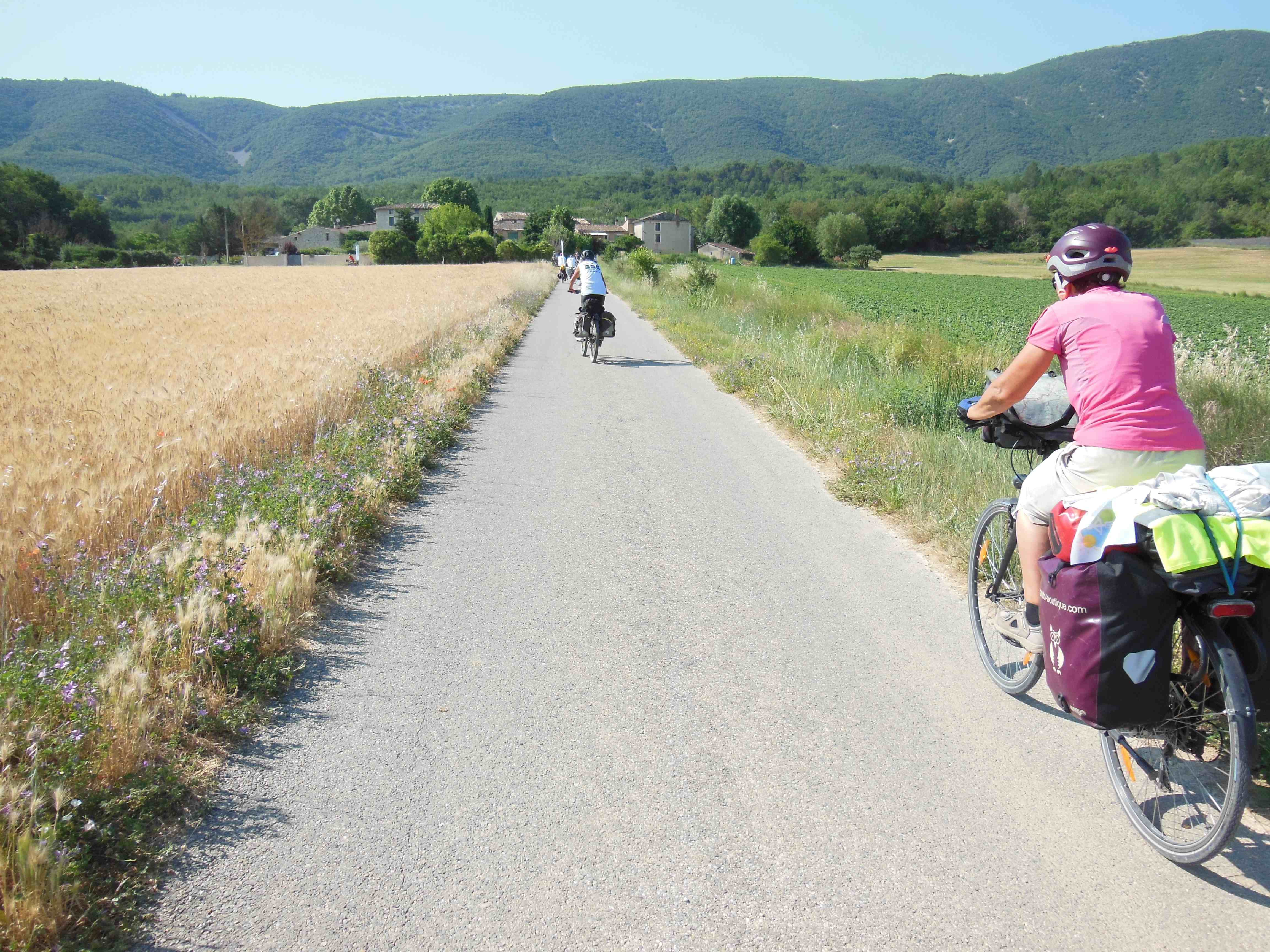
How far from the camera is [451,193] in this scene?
15575 cm

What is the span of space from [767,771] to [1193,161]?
8812cm

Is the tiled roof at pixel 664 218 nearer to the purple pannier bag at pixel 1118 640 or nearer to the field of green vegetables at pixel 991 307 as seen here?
the field of green vegetables at pixel 991 307

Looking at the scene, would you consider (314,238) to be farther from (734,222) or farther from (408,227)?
(734,222)

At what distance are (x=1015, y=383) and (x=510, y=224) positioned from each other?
568 feet

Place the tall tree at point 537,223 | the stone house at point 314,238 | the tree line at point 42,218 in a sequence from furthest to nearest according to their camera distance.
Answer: the stone house at point 314,238 < the tall tree at point 537,223 < the tree line at point 42,218

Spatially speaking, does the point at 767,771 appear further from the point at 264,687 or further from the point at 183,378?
the point at 183,378

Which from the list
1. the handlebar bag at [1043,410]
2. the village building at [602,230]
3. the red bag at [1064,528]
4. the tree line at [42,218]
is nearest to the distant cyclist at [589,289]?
the handlebar bag at [1043,410]

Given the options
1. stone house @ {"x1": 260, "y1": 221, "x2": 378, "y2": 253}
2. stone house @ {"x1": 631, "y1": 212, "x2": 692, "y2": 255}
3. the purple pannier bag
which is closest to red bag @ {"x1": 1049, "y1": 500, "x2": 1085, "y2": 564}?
the purple pannier bag

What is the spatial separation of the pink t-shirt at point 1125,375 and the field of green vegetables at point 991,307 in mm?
10452

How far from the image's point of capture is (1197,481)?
274 cm

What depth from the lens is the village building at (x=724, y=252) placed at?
125m

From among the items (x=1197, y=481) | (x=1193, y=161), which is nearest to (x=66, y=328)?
(x=1197, y=481)

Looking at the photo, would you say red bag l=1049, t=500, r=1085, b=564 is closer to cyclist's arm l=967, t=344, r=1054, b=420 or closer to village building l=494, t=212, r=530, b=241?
cyclist's arm l=967, t=344, r=1054, b=420

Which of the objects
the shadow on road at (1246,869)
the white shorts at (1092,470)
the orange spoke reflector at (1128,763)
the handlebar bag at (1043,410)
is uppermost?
the handlebar bag at (1043,410)
